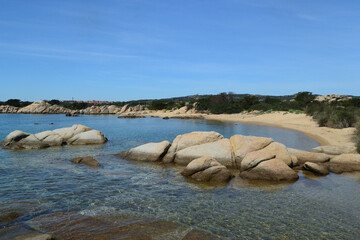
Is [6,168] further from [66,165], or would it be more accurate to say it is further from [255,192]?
[255,192]

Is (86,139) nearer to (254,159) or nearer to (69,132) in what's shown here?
(69,132)

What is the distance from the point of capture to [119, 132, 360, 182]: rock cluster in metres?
13.5

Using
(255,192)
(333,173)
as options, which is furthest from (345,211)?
(333,173)

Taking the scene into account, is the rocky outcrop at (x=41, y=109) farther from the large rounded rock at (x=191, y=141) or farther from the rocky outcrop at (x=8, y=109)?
the large rounded rock at (x=191, y=141)

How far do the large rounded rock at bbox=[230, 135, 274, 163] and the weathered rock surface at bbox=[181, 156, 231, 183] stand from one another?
2676mm

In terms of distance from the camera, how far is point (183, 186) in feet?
40.9

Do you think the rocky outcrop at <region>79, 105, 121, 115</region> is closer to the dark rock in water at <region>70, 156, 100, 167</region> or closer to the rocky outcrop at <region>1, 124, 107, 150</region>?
the rocky outcrop at <region>1, 124, 107, 150</region>

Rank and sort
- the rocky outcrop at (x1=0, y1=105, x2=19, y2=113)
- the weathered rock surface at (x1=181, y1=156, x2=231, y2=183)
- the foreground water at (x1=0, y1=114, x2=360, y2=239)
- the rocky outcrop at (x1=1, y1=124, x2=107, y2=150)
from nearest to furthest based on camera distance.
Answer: the foreground water at (x1=0, y1=114, x2=360, y2=239)
the weathered rock surface at (x1=181, y1=156, x2=231, y2=183)
the rocky outcrop at (x1=1, y1=124, x2=107, y2=150)
the rocky outcrop at (x1=0, y1=105, x2=19, y2=113)

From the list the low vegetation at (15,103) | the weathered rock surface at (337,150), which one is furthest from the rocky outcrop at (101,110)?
the weathered rock surface at (337,150)

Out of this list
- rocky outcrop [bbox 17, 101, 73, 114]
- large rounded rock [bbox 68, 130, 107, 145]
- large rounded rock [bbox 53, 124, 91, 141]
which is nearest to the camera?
large rounded rock [bbox 68, 130, 107, 145]

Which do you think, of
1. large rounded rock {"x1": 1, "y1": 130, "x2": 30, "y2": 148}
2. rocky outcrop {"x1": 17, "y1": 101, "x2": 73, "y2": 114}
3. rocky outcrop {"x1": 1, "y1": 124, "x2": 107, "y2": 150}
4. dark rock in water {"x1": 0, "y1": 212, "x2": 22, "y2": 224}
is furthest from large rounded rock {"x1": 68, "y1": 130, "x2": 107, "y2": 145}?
rocky outcrop {"x1": 17, "y1": 101, "x2": 73, "y2": 114}

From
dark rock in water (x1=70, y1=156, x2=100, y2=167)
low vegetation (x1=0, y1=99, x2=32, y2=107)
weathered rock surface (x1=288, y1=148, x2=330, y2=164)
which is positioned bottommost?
dark rock in water (x1=70, y1=156, x2=100, y2=167)

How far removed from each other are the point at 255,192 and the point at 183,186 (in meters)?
3.24

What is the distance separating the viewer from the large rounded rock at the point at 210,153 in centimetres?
1617
